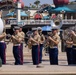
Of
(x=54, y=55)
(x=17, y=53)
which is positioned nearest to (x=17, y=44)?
(x=17, y=53)

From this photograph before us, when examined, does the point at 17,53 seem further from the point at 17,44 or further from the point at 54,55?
the point at 54,55

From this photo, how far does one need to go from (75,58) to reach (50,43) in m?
1.17

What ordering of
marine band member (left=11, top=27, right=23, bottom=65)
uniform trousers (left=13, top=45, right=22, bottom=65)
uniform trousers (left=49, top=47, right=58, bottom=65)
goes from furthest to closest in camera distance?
uniform trousers (left=13, top=45, right=22, bottom=65) → marine band member (left=11, top=27, right=23, bottom=65) → uniform trousers (left=49, top=47, right=58, bottom=65)

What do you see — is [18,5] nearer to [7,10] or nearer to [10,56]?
[7,10]

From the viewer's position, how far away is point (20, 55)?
10516 millimetres

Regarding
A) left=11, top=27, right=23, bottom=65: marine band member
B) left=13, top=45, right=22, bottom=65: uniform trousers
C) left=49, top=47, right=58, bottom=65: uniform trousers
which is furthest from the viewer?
left=13, top=45, right=22, bottom=65: uniform trousers

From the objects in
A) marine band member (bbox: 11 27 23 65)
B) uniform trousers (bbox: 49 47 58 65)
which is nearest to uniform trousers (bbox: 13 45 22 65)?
marine band member (bbox: 11 27 23 65)

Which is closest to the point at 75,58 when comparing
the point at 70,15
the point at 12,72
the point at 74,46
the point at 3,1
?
the point at 74,46

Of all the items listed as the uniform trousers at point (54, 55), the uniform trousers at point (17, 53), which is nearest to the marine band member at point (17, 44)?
the uniform trousers at point (17, 53)

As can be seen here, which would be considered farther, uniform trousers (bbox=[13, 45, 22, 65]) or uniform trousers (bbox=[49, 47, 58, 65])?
uniform trousers (bbox=[13, 45, 22, 65])

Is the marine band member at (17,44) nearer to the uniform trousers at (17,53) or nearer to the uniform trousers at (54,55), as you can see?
the uniform trousers at (17,53)

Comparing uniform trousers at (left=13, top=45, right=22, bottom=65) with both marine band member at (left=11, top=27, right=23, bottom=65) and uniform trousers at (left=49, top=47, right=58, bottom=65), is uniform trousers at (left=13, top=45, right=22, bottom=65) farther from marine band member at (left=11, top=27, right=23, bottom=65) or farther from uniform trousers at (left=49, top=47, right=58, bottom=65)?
uniform trousers at (left=49, top=47, right=58, bottom=65)

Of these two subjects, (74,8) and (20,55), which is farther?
(74,8)

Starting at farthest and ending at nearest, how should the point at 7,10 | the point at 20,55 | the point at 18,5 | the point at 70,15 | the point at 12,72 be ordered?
1. the point at 7,10
2. the point at 70,15
3. the point at 18,5
4. the point at 20,55
5. the point at 12,72
